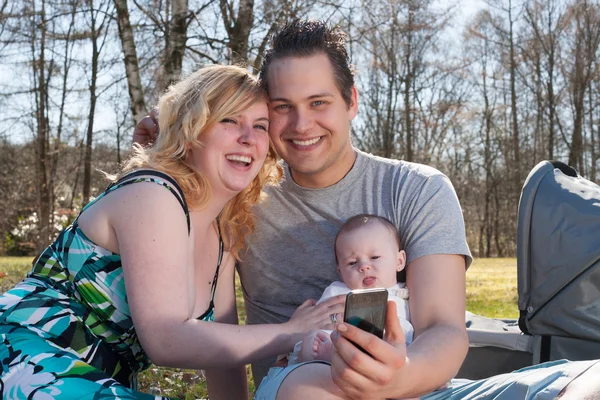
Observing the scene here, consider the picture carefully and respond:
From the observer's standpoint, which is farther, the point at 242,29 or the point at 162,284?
the point at 242,29

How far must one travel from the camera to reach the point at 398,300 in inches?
102

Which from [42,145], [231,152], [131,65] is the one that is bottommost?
[231,152]

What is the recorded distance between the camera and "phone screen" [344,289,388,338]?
1610mm

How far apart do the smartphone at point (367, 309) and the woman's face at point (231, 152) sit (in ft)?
3.64

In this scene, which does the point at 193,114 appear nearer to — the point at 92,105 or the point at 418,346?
the point at 418,346

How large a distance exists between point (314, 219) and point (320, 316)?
75 centimetres

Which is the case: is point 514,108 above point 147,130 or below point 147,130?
above

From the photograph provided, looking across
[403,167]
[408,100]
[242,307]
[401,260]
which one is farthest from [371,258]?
[408,100]

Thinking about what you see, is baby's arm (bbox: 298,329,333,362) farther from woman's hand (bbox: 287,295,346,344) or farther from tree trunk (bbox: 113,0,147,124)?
tree trunk (bbox: 113,0,147,124)

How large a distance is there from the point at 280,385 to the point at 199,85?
1.27 metres

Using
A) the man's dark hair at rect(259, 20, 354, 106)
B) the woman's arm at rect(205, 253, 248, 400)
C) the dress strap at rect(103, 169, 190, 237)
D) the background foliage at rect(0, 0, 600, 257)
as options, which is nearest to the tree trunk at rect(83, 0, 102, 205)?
the background foliage at rect(0, 0, 600, 257)

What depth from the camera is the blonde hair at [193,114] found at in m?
2.49

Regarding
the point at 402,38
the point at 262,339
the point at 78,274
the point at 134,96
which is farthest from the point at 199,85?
the point at 402,38

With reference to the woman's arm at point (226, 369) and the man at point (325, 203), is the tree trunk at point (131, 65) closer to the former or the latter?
the man at point (325, 203)
